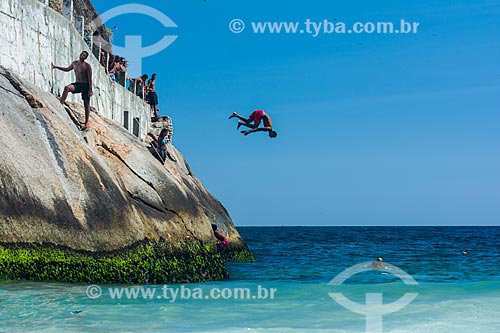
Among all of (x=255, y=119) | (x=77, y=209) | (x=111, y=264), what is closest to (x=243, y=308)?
(x=111, y=264)

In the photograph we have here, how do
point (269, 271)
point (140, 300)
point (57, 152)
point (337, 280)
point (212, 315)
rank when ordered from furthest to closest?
point (269, 271), point (337, 280), point (57, 152), point (140, 300), point (212, 315)

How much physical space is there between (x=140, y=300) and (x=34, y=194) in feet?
9.35

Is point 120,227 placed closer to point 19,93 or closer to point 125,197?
point 125,197

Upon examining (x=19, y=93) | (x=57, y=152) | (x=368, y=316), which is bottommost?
(x=368, y=316)

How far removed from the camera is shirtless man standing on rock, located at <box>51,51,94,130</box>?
17.9m

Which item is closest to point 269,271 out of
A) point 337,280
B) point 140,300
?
point 337,280

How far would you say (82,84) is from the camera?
1817 centimetres

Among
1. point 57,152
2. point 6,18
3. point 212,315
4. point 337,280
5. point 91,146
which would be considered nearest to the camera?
point 212,315

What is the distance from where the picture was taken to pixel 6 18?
15.8 m

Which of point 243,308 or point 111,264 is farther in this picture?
point 111,264

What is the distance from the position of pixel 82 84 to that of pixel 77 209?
494 cm

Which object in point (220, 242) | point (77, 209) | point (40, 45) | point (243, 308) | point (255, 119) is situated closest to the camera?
point (243, 308)

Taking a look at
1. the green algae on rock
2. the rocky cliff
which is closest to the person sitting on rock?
the rocky cliff

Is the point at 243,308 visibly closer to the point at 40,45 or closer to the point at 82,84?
the point at 82,84
